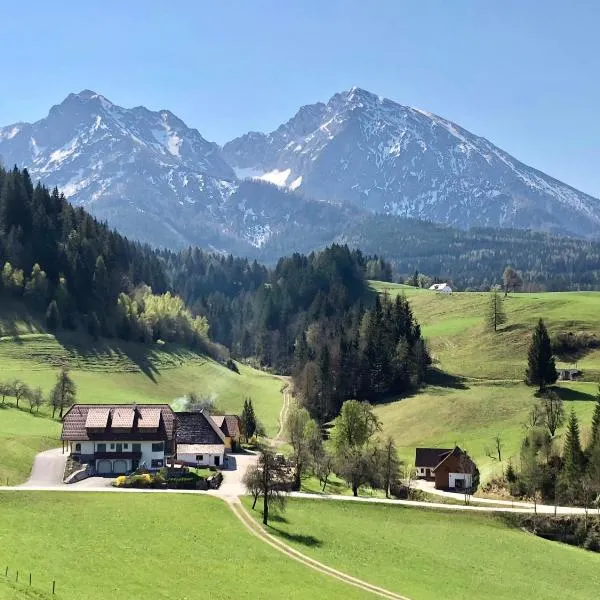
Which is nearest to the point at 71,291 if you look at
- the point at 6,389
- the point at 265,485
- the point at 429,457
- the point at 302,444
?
the point at 6,389

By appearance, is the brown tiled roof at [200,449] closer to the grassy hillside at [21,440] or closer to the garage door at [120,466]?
the garage door at [120,466]

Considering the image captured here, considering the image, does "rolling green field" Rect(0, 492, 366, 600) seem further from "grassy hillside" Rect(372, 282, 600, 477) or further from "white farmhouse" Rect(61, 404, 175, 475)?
"grassy hillside" Rect(372, 282, 600, 477)

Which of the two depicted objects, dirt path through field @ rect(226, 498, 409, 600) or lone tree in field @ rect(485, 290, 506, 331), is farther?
lone tree in field @ rect(485, 290, 506, 331)

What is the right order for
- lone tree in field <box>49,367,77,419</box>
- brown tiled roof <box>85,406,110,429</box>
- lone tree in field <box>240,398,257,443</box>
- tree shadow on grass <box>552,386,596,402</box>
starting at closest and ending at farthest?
brown tiled roof <box>85,406,110,429</box>
lone tree in field <box>49,367,77,419</box>
tree shadow on grass <box>552,386,596,402</box>
lone tree in field <box>240,398,257,443</box>

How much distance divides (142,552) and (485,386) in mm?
101622

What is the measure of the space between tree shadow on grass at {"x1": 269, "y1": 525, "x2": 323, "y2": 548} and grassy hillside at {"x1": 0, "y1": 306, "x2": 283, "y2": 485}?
6309 centimetres

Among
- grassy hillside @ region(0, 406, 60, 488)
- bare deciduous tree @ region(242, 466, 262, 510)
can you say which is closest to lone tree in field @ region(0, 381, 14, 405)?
grassy hillside @ region(0, 406, 60, 488)

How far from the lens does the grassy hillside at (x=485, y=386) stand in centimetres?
12106

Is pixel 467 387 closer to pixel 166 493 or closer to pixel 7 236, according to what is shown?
pixel 166 493

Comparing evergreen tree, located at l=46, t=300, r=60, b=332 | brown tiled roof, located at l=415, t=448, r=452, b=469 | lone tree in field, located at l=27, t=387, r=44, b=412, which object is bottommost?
brown tiled roof, located at l=415, t=448, r=452, b=469

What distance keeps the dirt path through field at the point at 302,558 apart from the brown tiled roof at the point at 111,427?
26525 mm

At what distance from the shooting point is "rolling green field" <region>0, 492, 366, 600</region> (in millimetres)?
45062

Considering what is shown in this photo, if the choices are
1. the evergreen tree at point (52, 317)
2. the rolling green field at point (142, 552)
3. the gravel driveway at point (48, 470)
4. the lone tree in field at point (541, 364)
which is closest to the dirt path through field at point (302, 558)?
the rolling green field at point (142, 552)

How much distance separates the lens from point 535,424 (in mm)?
111312
